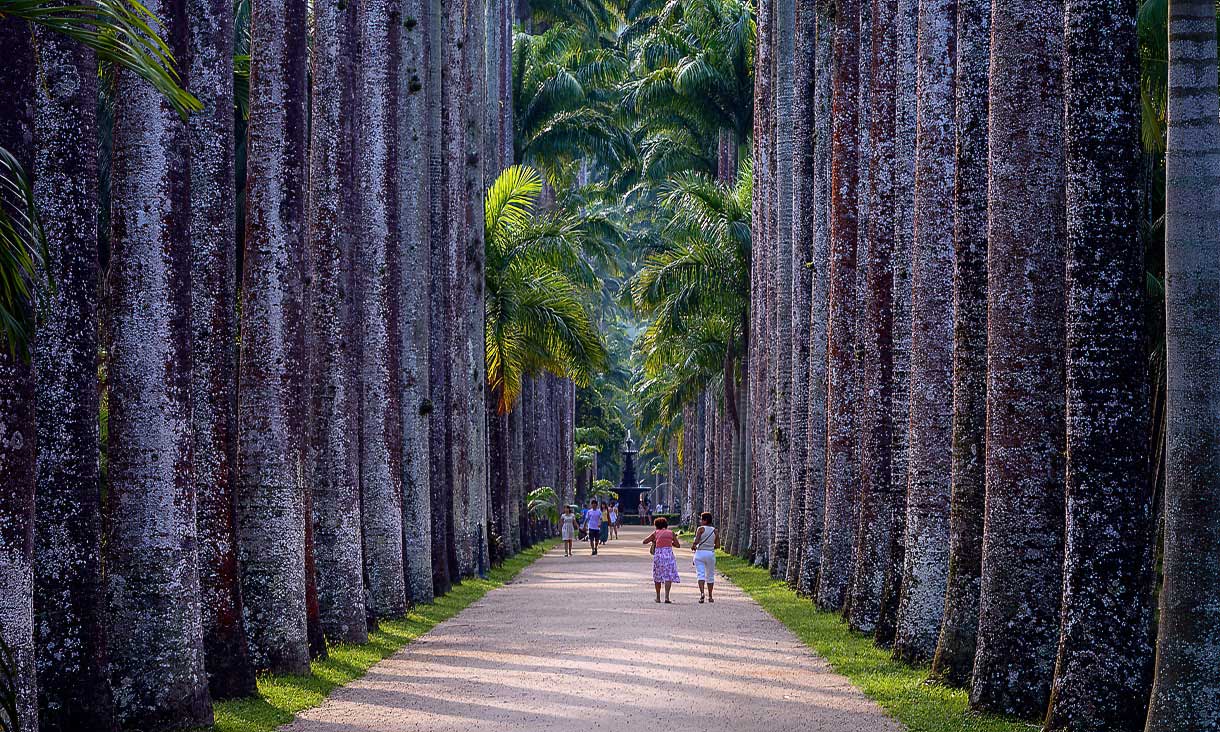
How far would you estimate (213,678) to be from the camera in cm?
1312

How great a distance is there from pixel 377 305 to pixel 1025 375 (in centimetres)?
1067

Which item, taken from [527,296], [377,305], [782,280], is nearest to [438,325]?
[377,305]

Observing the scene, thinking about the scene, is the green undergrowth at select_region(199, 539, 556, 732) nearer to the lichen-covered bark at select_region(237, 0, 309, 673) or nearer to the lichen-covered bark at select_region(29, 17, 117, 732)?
the lichen-covered bark at select_region(237, 0, 309, 673)

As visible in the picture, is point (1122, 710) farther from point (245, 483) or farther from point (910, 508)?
point (245, 483)

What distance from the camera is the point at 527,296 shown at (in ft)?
119

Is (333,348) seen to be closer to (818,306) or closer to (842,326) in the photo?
(842,326)

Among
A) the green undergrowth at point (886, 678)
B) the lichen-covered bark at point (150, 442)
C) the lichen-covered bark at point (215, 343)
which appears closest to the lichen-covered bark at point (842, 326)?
the green undergrowth at point (886, 678)

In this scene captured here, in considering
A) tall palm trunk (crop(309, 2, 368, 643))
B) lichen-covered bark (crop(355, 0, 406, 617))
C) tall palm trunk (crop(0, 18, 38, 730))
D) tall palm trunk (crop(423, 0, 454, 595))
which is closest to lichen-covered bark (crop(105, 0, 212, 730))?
tall palm trunk (crop(0, 18, 38, 730))

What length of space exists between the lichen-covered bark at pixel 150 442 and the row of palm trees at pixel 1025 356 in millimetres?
6206

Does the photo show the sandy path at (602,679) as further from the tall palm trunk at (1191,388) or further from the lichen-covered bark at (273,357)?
the tall palm trunk at (1191,388)

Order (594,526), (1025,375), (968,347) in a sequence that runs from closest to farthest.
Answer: (1025,375) < (968,347) < (594,526)

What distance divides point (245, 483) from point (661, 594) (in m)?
13.0

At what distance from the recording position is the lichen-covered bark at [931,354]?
600 inches

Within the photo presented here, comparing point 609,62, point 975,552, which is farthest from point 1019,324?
point 609,62
